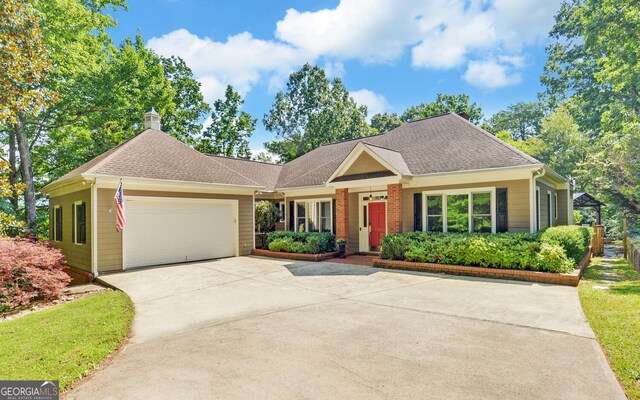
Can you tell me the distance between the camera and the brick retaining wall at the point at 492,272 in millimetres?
8375

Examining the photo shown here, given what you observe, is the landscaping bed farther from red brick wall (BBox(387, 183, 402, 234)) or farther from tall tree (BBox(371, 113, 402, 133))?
tall tree (BBox(371, 113, 402, 133))

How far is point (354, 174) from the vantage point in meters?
13.7

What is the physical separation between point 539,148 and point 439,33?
2979cm

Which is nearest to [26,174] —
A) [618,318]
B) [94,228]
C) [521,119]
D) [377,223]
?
[94,228]

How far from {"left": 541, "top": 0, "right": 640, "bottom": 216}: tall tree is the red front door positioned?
1076 centimetres

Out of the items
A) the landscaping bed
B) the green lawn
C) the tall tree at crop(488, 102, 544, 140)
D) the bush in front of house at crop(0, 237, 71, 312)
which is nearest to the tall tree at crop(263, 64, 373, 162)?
the landscaping bed

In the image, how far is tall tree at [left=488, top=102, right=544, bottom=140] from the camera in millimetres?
53844

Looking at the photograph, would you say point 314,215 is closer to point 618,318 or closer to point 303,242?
point 303,242

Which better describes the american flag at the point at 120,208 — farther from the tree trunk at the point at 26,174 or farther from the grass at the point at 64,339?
the tree trunk at the point at 26,174

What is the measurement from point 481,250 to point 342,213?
19.7 feet

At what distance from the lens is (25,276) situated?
8289 millimetres

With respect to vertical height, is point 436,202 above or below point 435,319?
above

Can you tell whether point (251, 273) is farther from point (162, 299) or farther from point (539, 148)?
point (539, 148)

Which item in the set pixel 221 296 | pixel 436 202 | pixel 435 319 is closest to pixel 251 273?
pixel 221 296
